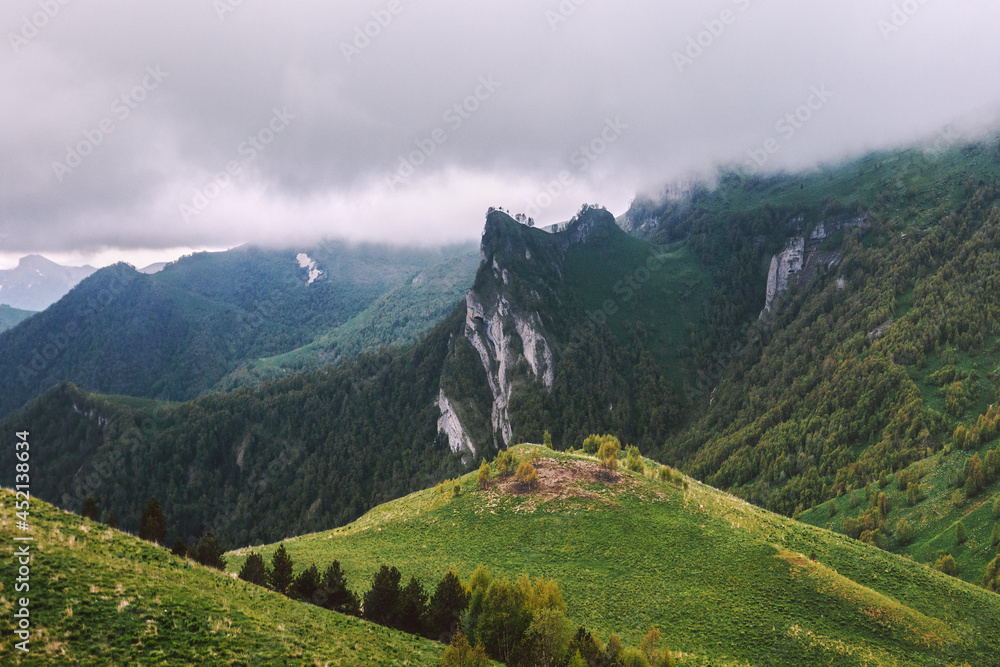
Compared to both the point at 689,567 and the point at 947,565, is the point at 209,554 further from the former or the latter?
the point at 947,565

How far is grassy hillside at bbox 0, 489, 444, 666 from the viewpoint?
1780 cm

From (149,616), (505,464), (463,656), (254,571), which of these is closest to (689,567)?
(505,464)

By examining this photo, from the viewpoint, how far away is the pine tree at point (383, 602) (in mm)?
33000

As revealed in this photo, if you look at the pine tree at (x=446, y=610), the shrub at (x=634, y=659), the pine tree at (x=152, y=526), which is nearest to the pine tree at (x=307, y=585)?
the pine tree at (x=446, y=610)

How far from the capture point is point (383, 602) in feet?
109

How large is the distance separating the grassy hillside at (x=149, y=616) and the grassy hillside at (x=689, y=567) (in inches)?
793

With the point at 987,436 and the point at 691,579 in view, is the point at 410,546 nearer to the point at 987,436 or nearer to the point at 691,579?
the point at 691,579

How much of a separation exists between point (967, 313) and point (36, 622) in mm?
208323

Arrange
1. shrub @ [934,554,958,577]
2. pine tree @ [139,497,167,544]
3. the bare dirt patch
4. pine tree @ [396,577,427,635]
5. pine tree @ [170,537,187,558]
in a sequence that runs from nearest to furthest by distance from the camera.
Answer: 1. pine tree @ [170,537,187,558]
2. pine tree @ [396,577,427,635]
3. pine tree @ [139,497,167,544]
4. the bare dirt patch
5. shrub @ [934,554,958,577]

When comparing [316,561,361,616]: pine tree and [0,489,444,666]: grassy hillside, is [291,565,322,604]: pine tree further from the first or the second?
[0,489,444,666]: grassy hillside

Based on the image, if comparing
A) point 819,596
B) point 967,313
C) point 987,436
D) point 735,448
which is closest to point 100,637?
point 819,596

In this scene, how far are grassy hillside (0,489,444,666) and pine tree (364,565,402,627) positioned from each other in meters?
3.55

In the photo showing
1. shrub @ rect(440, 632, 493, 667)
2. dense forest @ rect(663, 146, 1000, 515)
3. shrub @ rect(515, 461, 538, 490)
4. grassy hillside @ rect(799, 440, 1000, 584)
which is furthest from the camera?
dense forest @ rect(663, 146, 1000, 515)

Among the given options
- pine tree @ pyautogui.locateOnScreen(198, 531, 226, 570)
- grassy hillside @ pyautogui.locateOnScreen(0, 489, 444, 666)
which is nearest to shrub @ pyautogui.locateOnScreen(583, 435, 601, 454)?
grassy hillside @ pyautogui.locateOnScreen(0, 489, 444, 666)
